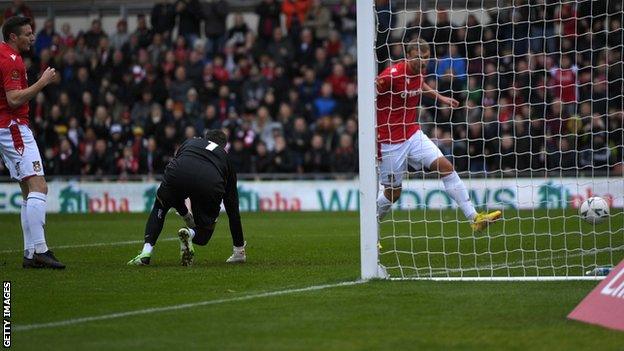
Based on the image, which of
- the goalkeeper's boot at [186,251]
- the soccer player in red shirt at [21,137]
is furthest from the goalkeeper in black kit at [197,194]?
the soccer player in red shirt at [21,137]

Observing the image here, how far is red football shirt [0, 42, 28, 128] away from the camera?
11641 millimetres

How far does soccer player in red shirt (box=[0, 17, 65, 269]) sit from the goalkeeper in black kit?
1.08 m

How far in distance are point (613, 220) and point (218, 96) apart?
10973mm

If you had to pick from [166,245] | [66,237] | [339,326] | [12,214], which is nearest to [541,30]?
[166,245]

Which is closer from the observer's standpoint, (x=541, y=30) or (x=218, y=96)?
(x=541, y=30)

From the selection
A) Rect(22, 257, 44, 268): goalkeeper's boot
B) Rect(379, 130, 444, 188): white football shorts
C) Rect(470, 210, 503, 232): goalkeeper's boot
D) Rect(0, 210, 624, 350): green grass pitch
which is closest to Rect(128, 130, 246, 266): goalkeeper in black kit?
Rect(0, 210, 624, 350): green grass pitch

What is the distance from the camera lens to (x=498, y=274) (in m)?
11.1

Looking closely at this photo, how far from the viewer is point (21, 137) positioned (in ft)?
38.5

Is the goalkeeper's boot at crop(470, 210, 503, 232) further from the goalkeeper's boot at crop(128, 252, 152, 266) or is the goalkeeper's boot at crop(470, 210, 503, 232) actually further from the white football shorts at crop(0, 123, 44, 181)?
the white football shorts at crop(0, 123, 44, 181)

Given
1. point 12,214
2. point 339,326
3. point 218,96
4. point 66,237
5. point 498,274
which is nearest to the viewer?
point 339,326

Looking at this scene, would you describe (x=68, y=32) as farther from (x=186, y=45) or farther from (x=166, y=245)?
(x=166, y=245)

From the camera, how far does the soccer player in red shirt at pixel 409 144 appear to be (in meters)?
13.0

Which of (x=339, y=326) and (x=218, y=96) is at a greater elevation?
(x=218, y=96)

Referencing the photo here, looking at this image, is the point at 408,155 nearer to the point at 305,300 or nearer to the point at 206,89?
the point at 305,300
